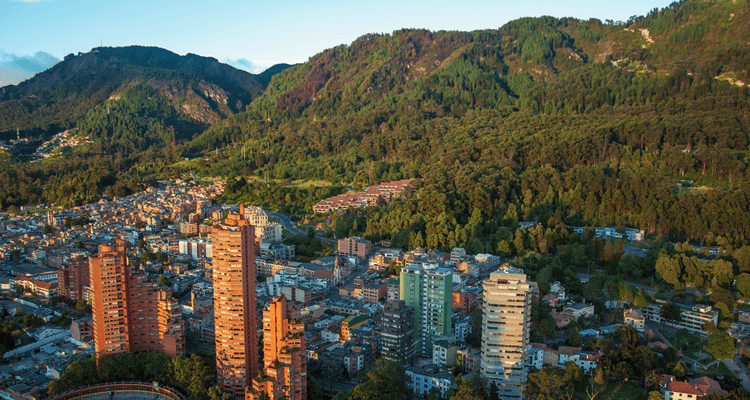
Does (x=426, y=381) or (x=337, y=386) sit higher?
(x=426, y=381)

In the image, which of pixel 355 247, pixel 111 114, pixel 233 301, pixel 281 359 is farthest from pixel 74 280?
pixel 111 114

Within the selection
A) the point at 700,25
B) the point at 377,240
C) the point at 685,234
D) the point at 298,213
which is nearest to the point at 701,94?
the point at 700,25

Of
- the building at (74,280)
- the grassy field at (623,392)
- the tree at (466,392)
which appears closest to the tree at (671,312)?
the grassy field at (623,392)

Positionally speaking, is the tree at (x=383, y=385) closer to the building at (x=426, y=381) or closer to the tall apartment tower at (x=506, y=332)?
the building at (x=426, y=381)

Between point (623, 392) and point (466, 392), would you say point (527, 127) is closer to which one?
point (623, 392)

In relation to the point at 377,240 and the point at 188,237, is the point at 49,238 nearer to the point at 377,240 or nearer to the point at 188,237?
the point at 188,237

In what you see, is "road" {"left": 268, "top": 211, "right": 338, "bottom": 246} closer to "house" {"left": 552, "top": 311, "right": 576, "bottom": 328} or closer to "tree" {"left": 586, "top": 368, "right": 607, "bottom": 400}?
"house" {"left": 552, "top": 311, "right": 576, "bottom": 328}
